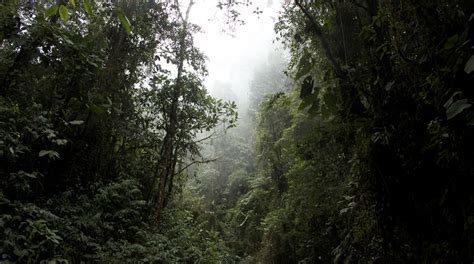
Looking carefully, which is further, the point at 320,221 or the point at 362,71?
the point at 320,221

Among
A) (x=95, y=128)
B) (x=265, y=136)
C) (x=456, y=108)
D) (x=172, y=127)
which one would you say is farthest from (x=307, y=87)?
(x=265, y=136)

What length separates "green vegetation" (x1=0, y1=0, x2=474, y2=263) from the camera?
7.66 feet

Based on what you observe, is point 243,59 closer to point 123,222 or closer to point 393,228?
point 123,222

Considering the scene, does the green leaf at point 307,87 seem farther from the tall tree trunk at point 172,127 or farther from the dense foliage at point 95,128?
the tall tree trunk at point 172,127

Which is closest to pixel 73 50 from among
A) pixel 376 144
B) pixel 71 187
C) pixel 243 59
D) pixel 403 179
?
pixel 71 187

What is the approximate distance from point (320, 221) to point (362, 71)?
4.88 m

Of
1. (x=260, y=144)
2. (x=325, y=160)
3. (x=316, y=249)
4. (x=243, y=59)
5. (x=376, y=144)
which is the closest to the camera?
(x=376, y=144)

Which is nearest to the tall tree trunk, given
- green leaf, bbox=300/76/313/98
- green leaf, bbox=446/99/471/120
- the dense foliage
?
the dense foliage

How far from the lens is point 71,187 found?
246 inches

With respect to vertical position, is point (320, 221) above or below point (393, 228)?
above

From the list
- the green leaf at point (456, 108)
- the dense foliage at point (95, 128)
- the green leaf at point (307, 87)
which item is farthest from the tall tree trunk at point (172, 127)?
the green leaf at point (456, 108)

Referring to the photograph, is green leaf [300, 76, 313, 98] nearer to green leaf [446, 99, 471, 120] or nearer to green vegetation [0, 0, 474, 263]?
green vegetation [0, 0, 474, 263]

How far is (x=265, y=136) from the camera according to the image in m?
13.5

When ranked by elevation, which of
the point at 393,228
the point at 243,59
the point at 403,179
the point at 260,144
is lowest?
the point at 393,228
